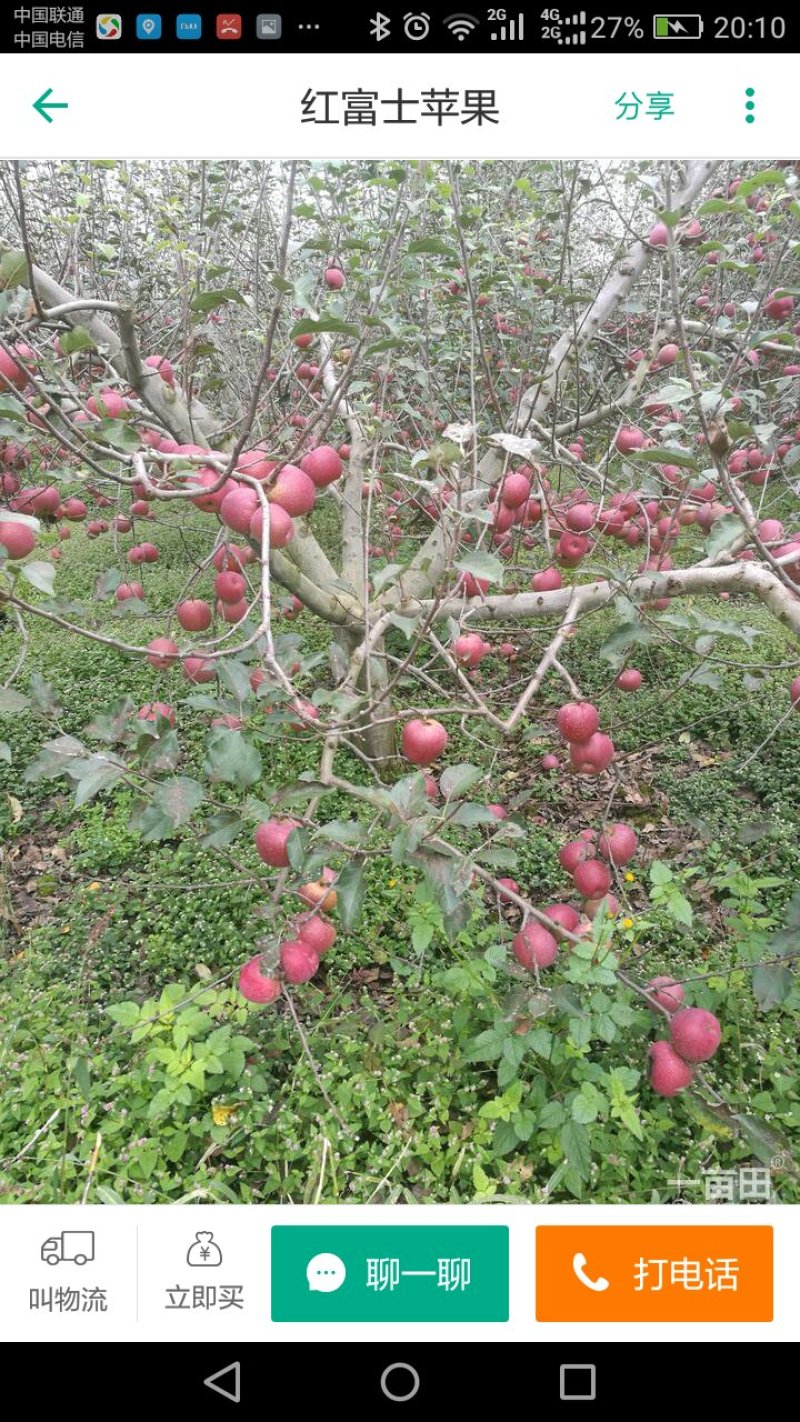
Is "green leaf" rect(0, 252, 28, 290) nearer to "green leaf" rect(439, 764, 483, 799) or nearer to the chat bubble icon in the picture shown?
"green leaf" rect(439, 764, 483, 799)

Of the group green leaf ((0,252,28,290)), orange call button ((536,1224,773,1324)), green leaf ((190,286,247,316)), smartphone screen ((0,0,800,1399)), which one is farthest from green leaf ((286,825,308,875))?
green leaf ((0,252,28,290))

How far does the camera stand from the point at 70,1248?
865 mm

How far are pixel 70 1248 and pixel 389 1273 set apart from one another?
36 centimetres

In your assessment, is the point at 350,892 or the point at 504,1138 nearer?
the point at 350,892

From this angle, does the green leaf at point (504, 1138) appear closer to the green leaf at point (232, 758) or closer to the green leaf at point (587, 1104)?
the green leaf at point (587, 1104)

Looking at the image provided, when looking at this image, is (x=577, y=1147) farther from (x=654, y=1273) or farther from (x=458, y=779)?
(x=458, y=779)
